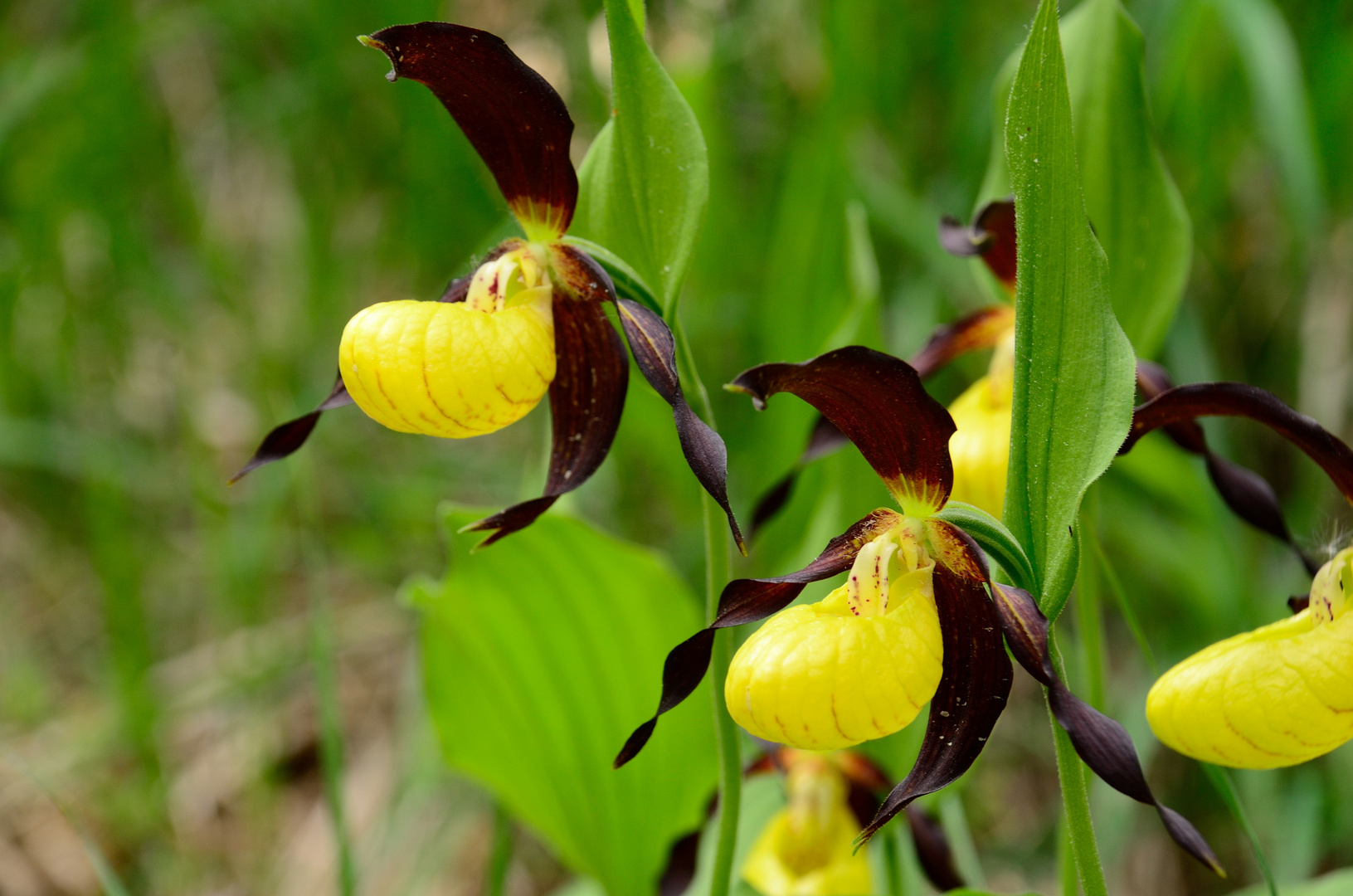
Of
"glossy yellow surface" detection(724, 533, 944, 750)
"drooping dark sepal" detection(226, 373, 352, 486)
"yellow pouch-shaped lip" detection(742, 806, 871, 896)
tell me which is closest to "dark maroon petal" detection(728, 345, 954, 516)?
"glossy yellow surface" detection(724, 533, 944, 750)

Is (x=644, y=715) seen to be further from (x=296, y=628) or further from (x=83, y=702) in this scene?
(x=83, y=702)

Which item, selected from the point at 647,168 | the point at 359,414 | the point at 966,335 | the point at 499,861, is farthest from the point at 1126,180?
the point at 359,414

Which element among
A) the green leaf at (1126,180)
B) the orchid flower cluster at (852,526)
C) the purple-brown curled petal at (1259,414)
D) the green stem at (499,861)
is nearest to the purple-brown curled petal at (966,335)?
the green leaf at (1126,180)

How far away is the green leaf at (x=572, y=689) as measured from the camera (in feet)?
4.79

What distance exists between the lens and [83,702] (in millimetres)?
2557

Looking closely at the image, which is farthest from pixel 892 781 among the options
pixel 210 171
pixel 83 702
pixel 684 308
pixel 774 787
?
pixel 210 171

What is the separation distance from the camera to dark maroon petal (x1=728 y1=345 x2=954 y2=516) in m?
0.75

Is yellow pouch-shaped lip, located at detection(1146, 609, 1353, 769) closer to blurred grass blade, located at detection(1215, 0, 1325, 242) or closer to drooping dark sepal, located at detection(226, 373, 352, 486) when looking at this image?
drooping dark sepal, located at detection(226, 373, 352, 486)

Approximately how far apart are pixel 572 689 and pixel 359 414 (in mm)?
1879

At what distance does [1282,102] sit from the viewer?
1738mm

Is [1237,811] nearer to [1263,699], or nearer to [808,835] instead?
[1263,699]

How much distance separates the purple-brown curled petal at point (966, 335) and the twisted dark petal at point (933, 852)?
0.57 metres

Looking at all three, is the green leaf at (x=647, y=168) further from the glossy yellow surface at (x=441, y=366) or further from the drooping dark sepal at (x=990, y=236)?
the drooping dark sepal at (x=990, y=236)

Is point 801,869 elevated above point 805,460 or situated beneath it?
situated beneath
